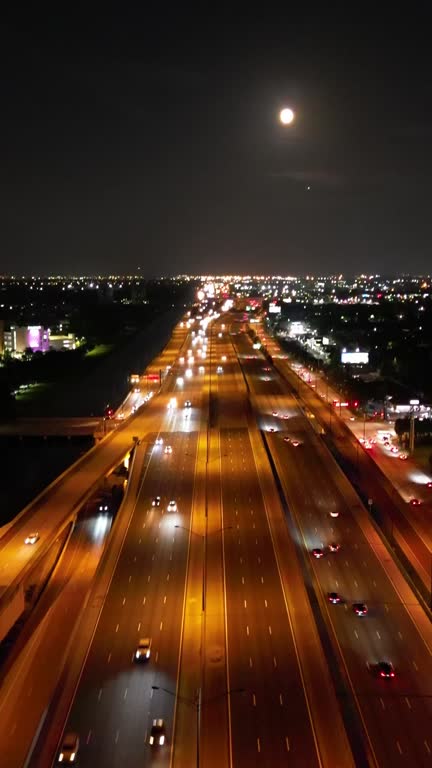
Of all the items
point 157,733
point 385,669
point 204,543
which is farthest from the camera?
point 204,543

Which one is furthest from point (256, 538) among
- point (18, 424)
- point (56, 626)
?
point (18, 424)

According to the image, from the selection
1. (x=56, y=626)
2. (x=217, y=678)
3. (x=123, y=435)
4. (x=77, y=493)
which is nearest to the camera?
(x=217, y=678)

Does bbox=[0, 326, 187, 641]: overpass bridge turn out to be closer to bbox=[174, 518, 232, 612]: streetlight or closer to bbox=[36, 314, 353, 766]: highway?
bbox=[36, 314, 353, 766]: highway

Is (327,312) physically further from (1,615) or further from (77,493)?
(1,615)

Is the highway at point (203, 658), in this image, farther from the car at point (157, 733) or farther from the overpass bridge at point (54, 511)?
the overpass bridge at point (54, 511)

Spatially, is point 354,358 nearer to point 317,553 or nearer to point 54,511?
point 54,511

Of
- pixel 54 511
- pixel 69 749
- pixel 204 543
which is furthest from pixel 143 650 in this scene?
pixel 54 511

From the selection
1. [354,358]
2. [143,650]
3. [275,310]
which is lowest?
[143,650]
